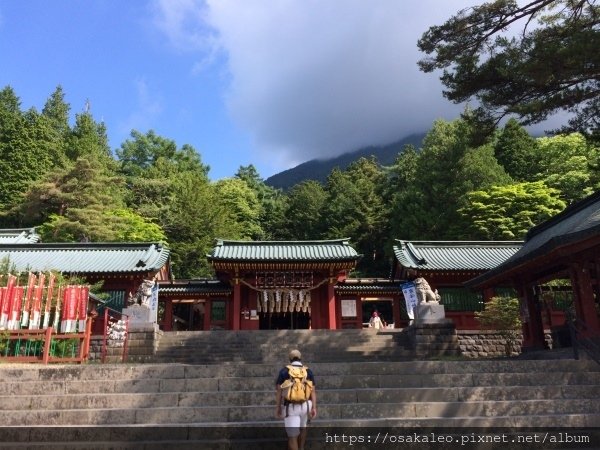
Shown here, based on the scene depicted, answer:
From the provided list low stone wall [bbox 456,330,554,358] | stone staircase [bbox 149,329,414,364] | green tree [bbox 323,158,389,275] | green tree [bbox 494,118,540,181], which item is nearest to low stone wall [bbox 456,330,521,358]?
low stone wall [bbox 456,330,554,358]

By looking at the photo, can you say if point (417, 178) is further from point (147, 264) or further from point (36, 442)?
point (36, 442)

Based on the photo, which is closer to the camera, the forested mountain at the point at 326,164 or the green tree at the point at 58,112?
the green tree at the point at 58,112

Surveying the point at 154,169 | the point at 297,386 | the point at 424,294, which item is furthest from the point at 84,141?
the point at 297,386

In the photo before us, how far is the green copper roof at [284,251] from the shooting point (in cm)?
2116

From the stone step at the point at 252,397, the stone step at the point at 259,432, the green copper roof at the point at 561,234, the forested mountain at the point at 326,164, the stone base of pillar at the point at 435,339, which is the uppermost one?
the forested mountain at the point at 326,164

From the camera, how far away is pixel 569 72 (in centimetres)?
890

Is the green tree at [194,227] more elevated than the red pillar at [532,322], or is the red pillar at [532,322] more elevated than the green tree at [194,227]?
the green tree at [194,227]

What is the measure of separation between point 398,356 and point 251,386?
8612 millimetres

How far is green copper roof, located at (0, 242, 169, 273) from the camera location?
70.0ft

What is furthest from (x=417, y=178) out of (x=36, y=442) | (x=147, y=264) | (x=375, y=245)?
(x=36, y=442)

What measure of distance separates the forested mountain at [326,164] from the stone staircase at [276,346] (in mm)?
128424

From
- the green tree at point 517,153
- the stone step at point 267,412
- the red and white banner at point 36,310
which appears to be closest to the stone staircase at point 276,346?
the red and white banner at point 36,310

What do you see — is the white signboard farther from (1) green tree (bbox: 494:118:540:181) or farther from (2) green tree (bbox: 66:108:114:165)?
(2) green tree (bbox: 66:108:114:165)

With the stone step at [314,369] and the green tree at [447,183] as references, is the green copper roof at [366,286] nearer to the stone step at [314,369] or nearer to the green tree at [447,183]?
the green tree at [447,183]
